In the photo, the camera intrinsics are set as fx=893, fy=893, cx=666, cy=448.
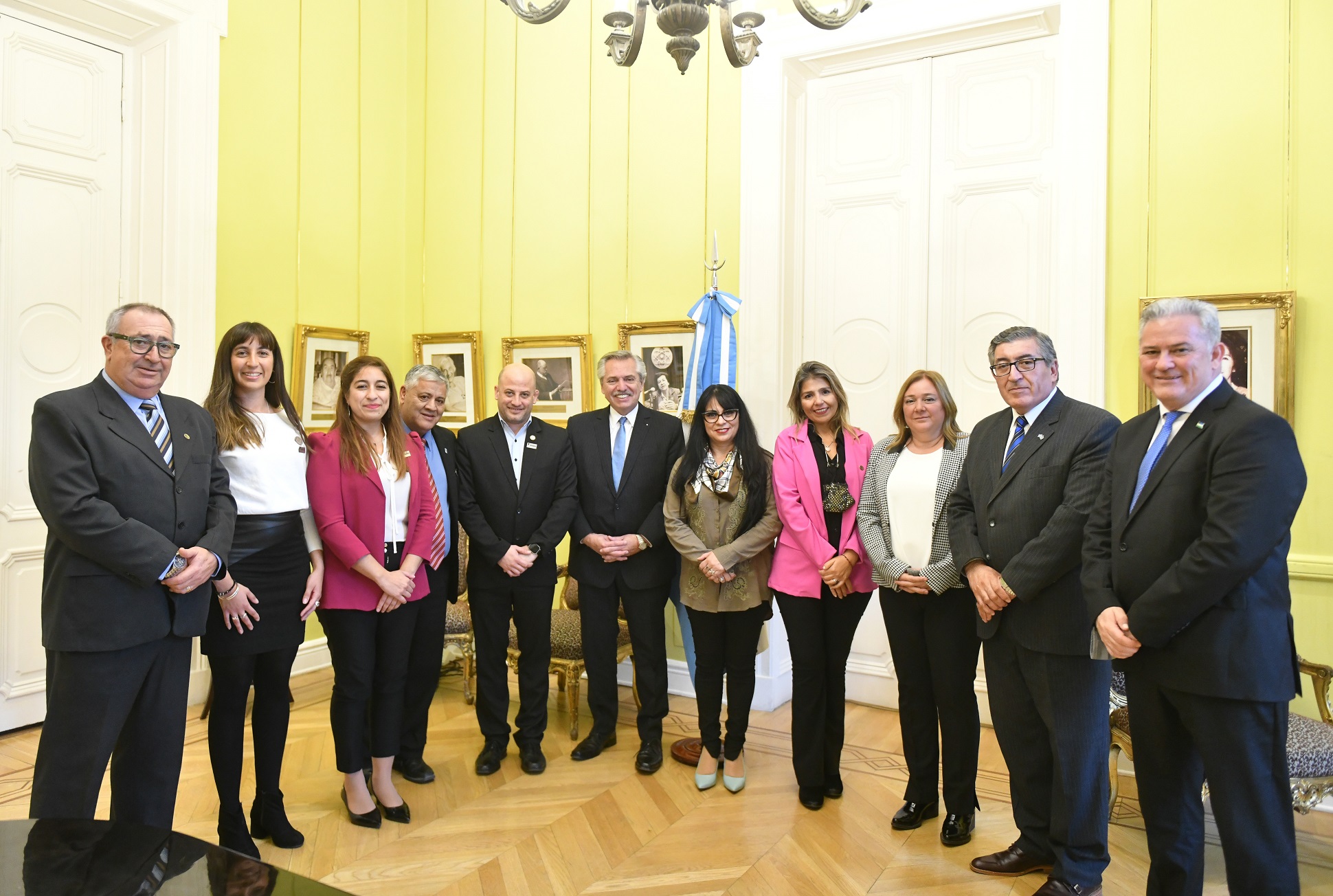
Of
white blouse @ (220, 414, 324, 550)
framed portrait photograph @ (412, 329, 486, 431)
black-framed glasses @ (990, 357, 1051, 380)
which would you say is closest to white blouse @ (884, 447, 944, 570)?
black-framed glasses @ (990, 357, 1051, 380)

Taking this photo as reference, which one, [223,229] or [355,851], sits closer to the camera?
[355,851]

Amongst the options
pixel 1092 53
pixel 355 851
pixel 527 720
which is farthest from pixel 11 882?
pixel 1092 53

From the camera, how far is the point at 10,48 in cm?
449

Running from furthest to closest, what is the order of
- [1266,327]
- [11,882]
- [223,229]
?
1. [223,229]
2. [1266,327]
3. [11,882]

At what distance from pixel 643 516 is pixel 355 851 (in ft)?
5.88

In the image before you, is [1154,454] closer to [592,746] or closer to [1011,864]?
[1011,864]

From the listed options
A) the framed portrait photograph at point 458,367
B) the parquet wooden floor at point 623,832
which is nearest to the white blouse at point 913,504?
the parquet wooden floor at point 623,832

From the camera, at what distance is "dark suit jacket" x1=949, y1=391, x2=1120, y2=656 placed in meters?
2.84

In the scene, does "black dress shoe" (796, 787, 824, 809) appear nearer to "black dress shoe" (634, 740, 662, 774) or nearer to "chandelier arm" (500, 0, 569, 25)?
"black dress shoe" (634, 740, 662, 774)

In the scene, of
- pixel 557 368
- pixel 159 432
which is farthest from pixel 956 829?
pixel 557 368

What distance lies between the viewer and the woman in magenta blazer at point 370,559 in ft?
11.1

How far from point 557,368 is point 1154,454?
12.8 feet

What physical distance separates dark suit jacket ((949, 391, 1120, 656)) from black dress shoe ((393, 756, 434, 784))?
2.47 meters

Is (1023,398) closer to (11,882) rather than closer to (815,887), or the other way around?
(815,887)
